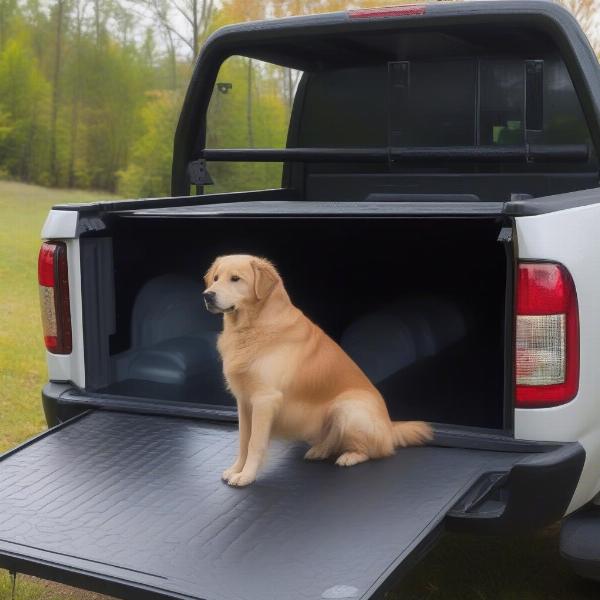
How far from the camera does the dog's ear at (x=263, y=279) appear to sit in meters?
3.27

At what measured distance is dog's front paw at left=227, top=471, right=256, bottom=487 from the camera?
10.1 ft

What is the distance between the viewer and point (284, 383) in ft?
10.7

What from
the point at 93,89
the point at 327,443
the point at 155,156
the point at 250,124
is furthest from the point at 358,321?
the point at 93,89

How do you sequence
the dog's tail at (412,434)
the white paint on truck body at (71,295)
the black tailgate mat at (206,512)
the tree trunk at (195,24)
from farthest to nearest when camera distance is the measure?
the tree trunk at (195,24)
the white paint on truck body at (71,295)
the dog's tail at (412,434)
the black tailgate mat at (206,512)

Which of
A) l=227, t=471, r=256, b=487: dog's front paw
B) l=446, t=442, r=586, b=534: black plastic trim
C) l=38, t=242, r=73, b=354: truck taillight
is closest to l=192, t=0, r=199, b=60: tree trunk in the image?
l=38, t=242, r=73, b=354: truck taillight

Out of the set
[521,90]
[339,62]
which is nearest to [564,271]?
[521,90]

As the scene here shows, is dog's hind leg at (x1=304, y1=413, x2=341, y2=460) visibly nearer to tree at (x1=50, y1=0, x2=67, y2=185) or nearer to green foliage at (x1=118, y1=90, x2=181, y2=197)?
green foliage at (x1=118, y1=90, x2=181, y2=197)

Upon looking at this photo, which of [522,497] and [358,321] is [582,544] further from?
[358,321]

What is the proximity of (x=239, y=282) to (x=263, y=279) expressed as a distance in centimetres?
8

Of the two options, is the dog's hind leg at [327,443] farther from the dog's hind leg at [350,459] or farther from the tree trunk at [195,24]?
the tree trunk at [195,24]

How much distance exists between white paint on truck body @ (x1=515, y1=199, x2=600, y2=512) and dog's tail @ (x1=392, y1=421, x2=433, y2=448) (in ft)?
1.16

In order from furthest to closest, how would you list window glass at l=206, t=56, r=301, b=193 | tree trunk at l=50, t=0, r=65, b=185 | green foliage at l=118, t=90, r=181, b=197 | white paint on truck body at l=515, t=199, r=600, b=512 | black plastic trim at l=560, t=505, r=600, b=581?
tree trunk at l=50, t=0, r=65, b=185
green foliage at l=118, t=90, r=181, b=197
window glass at l=206, t=56, r=301, b=193
black plastic trim at l=560, t=505, r=600, b=581
white paint on truck body at l=515, t=199, r=600, b=512

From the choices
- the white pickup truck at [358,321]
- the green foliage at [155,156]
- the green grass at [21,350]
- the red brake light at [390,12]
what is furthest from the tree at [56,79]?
the red brake light at [390,12]

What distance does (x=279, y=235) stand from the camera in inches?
174
